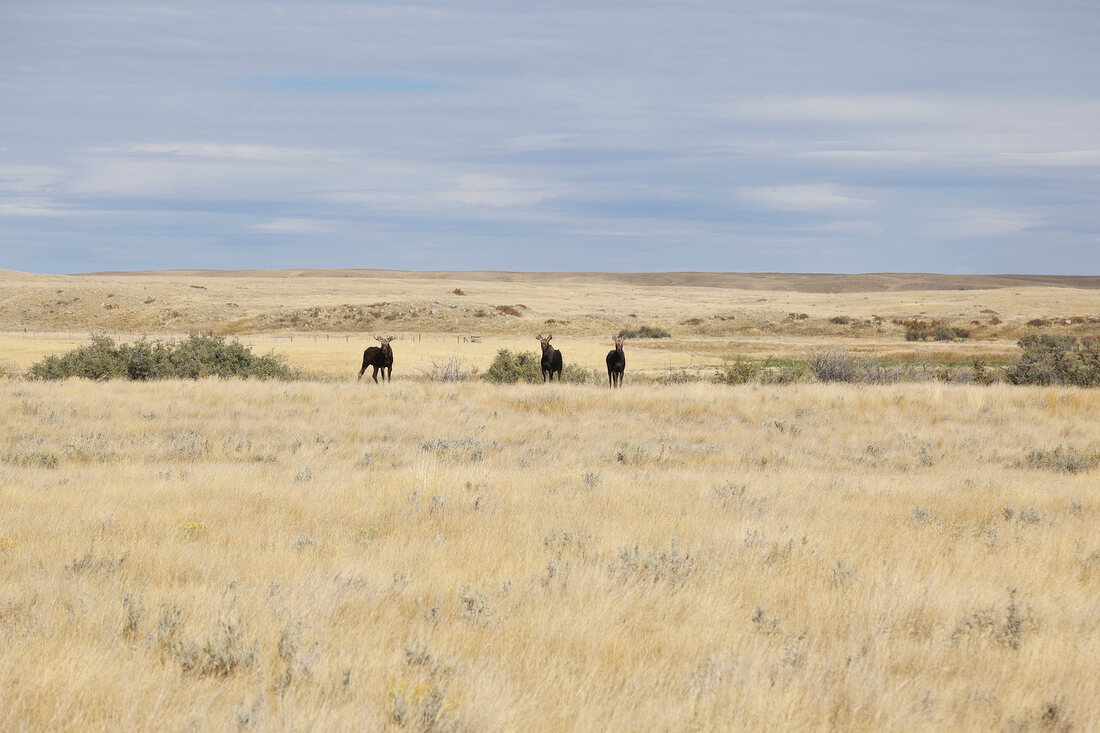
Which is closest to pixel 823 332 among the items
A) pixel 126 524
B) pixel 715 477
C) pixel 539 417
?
pixel 539 417

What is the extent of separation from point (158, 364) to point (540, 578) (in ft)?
81.9

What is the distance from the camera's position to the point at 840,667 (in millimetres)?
4648

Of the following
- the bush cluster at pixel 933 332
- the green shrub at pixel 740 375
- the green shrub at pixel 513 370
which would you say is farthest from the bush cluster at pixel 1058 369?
the bush cluster at pixel 933 332

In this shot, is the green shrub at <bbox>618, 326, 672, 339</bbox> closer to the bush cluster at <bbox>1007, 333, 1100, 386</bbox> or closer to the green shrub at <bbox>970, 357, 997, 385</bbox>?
the green shrub at <bbox>970, 357, 997, 385</bbox>

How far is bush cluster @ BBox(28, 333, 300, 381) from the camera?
26.9 meters

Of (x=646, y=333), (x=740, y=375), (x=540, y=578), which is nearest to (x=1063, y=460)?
(x=540, y=578)

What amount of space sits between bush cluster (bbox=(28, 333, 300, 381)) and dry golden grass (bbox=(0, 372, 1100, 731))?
15298 millimetres

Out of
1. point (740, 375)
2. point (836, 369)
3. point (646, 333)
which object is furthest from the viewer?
point (646, 333)

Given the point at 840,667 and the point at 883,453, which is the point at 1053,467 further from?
the point at 840,667

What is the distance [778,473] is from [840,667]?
7499mm

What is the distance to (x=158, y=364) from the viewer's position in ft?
90.3

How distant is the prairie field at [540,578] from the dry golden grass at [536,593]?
25 millimetres

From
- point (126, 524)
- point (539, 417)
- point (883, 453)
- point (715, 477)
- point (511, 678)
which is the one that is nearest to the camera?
point (511, 678)

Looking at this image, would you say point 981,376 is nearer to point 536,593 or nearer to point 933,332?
point 536,593
